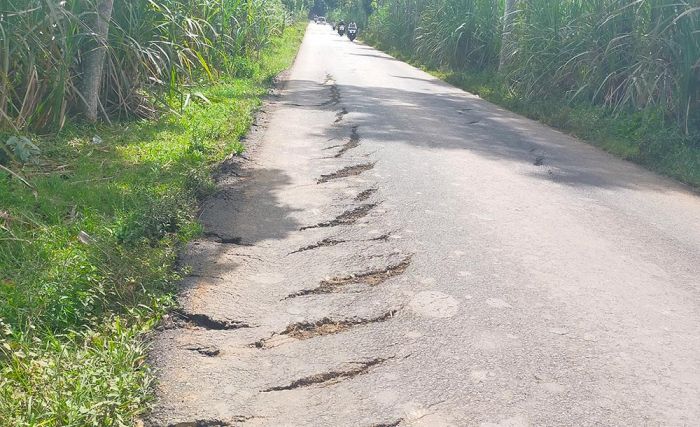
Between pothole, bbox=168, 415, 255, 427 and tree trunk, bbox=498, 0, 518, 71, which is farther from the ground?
tree trunk, bbox=498, 0, 518, 71

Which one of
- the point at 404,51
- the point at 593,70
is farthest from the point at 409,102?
the point at 404,51

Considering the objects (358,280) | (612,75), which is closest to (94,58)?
(358,280)

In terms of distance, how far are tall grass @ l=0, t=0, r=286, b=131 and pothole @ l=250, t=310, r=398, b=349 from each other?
11.3 feet

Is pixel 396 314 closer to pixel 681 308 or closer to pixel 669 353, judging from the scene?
pixel 669 353

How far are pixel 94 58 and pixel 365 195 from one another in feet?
11.2

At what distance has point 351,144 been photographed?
773 cm

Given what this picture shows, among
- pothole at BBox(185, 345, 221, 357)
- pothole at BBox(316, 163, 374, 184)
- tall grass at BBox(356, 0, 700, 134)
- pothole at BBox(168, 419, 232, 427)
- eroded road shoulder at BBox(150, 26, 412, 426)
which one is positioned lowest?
pothole at BBox(185, 345, 221, 357)

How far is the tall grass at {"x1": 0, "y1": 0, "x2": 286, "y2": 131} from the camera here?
20.1 ft

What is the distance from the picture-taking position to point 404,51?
27469 mm

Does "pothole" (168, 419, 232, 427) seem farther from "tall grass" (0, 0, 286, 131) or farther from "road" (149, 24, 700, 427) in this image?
"tall grass" (0, 0, 286, 131)

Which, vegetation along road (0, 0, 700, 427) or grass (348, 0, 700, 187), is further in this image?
grass (348, 0, 700, 187)

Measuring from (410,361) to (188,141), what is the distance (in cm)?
466

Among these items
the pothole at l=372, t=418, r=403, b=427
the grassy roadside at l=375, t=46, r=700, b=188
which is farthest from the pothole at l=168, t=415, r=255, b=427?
the grassy roadside at l=375, t=46, r=700, b=188

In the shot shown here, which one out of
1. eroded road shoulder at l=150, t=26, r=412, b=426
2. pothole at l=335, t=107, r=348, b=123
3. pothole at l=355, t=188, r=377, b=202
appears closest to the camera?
eroded road shoulder at l=150, t=26, r=412, b=426
